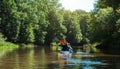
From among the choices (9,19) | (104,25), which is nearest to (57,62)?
(104,25)

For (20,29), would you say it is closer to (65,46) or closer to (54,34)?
(54,34)

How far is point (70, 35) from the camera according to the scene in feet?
420

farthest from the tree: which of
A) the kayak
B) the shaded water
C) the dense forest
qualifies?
the shaded water

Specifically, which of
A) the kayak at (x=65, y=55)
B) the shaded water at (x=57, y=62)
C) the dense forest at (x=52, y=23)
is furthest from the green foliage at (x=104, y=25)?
the shaded water at (x=57, y=62)

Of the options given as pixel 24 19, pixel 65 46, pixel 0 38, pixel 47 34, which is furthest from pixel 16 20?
pixel 65 46

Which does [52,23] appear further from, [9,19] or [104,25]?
[104,25]

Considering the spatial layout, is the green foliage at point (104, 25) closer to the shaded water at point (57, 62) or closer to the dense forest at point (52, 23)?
the dense forest at point (52, 23)

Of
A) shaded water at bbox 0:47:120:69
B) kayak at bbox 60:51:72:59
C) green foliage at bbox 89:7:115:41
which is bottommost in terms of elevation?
kayak at bbox 60:51:72:59

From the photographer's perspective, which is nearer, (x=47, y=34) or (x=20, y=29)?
(x=20, y=29)

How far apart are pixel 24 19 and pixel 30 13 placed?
363cm

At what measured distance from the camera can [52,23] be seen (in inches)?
4761

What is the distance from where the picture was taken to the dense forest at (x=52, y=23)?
75769mm

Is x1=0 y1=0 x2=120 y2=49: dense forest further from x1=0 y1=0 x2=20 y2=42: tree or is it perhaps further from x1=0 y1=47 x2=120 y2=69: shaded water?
x1=0 y1=47 x2=120 y2=69: shaded water

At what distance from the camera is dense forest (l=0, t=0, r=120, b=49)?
75.8m
